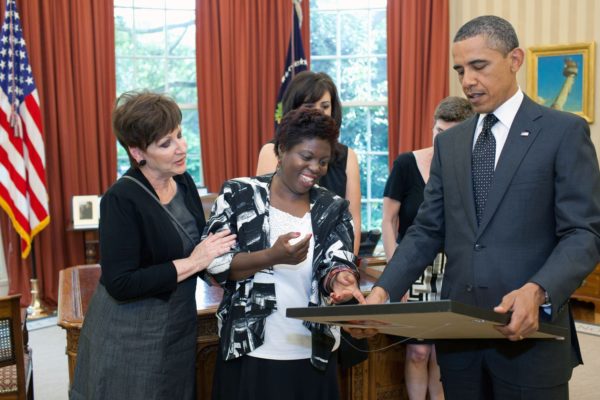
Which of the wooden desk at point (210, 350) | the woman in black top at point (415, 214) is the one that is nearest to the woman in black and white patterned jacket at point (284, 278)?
the wooden desk at point (210, 350)

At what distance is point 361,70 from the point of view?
7.87 m

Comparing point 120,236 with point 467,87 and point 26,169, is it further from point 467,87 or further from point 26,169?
point 26,169

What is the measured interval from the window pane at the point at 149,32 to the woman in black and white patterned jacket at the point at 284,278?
5646 millimetres

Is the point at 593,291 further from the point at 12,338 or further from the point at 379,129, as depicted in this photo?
the point at 12,338

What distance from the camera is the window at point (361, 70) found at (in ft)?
25.4

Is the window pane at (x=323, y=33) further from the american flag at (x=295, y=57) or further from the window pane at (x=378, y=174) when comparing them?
the window pane at (x=378, y=174)

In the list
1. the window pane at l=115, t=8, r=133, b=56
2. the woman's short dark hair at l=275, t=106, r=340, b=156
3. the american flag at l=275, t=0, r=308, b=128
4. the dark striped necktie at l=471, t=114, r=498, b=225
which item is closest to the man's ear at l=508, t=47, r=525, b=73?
the dark striped necktie at l=471, t=114, r=498, b=225

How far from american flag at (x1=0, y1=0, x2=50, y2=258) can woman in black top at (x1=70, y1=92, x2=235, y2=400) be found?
417 centimetres

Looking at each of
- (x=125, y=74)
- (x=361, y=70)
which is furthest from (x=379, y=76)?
(x=125, y=74)

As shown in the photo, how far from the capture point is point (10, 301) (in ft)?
8.90

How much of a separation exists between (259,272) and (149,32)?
5870 mm

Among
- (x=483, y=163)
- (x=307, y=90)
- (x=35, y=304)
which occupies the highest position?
(x=307, y=90)

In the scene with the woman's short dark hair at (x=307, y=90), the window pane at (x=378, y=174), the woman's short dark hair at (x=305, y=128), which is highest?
the woman's short dark hair at (x=307, y=90)

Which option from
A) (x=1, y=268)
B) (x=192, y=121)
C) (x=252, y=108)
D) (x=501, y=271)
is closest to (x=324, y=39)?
(x=252, y=108)
